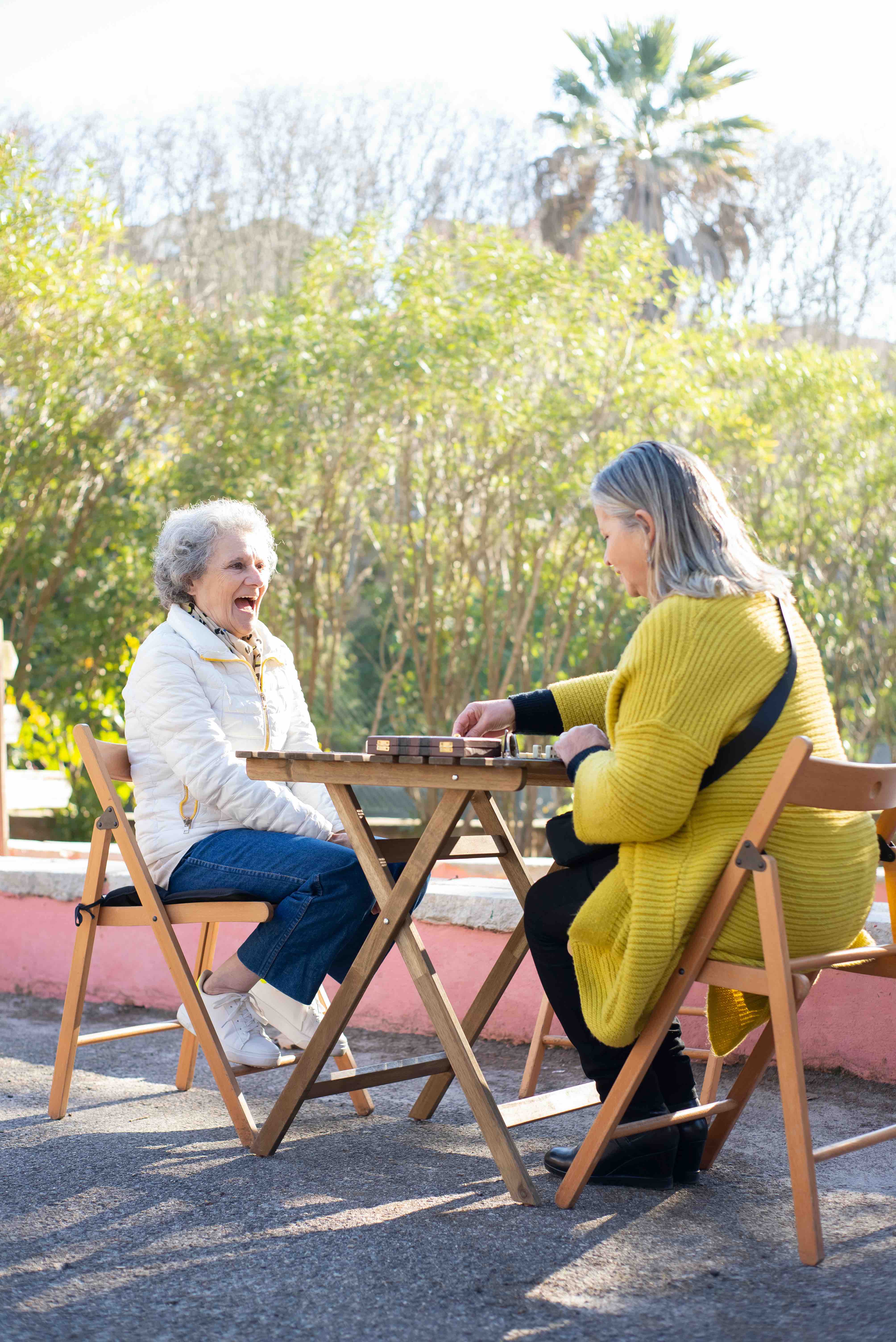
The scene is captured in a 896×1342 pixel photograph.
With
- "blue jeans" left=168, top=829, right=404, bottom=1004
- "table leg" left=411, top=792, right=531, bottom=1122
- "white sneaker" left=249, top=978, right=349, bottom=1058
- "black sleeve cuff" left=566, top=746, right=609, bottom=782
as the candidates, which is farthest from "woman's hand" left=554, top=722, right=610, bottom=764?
"white sneaker" left=249, top=978, right=349, bottom=1058

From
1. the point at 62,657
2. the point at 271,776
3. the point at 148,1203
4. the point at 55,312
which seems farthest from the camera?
the point at 62,657

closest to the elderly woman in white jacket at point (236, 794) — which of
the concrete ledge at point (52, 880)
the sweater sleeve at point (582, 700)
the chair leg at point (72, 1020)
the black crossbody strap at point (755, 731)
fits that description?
the chair leg at point (72, 1020)

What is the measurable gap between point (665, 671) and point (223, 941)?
2612mm

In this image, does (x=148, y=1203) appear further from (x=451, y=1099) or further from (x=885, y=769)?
(x=885, y=769)

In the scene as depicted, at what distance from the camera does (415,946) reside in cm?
272

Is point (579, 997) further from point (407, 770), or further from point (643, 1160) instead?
point (407, 770)

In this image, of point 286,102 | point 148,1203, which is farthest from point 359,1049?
point 286,102

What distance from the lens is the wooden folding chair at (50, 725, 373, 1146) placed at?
117 inches

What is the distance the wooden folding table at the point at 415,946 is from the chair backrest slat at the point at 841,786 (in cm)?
53

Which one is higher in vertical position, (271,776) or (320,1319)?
(271,776)

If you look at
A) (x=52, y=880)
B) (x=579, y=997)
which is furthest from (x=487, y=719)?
(x=52, y=880)

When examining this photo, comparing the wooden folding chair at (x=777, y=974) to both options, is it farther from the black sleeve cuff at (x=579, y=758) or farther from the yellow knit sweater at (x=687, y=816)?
the black sleeve cuff at (x=579, y=758)

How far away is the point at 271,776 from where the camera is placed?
2.78 meters

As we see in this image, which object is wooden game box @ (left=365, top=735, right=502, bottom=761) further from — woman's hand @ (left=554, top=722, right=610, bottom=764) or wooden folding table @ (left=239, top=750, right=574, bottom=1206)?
woman's hand @ (left=554, top=722, right=610, bottom=764)
